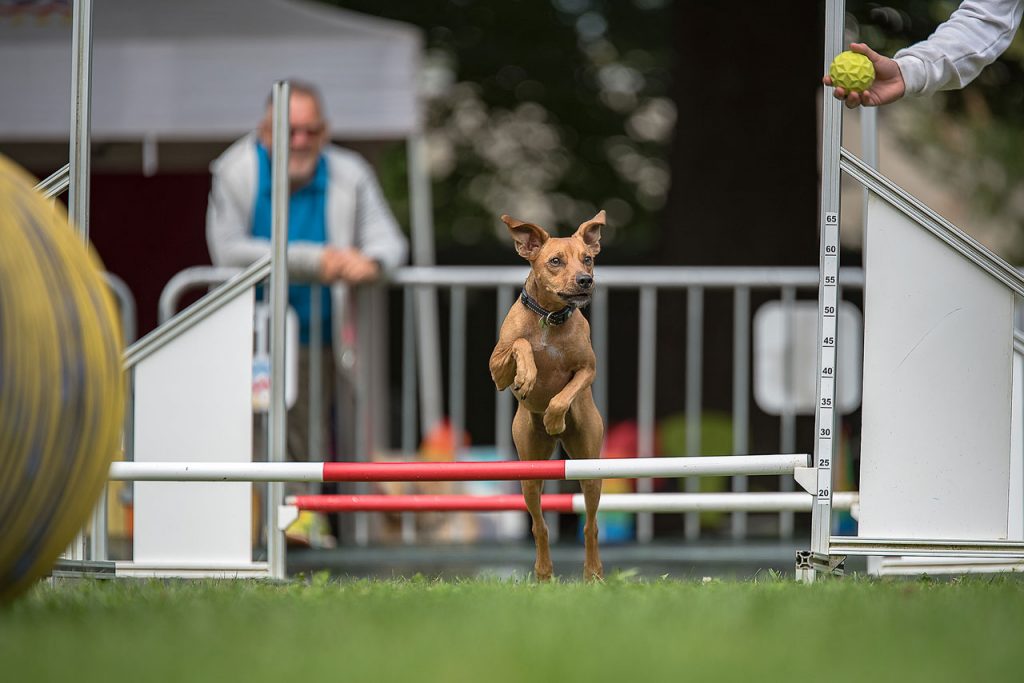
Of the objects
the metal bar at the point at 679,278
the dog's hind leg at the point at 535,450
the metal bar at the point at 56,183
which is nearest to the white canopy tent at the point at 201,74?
the metal bar at the point at 679,278

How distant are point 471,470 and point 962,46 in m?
2.21

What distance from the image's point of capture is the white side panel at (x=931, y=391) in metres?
4.69

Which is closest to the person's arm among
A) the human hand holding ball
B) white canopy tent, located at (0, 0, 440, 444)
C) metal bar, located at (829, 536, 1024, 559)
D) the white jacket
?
the white jacket

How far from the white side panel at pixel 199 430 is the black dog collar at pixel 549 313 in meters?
1.42

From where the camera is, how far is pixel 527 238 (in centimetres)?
452

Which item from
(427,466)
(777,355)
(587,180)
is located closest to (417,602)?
(427,466)

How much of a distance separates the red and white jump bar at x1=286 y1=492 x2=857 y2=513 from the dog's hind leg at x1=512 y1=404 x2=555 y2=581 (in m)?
0.56

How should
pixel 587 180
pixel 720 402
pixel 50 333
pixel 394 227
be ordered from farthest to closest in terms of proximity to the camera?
pixel 587 180
pixel 720 402
pixel 394 227
pixel 50 333

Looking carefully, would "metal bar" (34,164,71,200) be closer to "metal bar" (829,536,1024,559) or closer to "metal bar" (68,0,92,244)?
"metal bar" (68,0,92,244)

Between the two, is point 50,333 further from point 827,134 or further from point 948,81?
point 948,81

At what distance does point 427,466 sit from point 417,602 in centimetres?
70

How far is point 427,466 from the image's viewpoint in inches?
175

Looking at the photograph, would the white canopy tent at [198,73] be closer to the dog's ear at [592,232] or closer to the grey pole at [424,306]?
the grey pole at [424,306]

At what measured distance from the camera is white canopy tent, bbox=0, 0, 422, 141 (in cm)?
882
